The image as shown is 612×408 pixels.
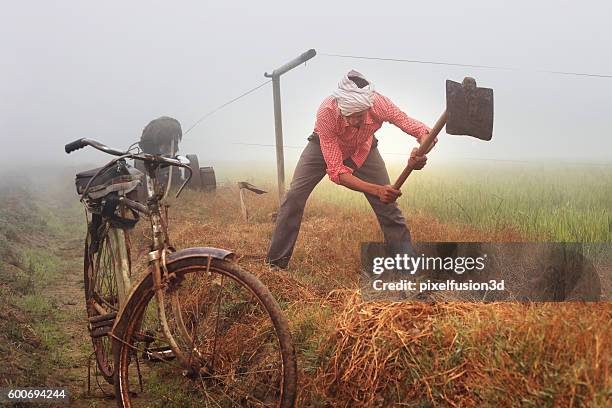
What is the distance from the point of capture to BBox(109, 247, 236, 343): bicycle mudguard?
2.57 m

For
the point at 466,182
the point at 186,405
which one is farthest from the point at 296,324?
the point at 466,182

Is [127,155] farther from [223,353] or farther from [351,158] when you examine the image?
[351,158]

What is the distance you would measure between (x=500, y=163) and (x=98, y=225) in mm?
2463

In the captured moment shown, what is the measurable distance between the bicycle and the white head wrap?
1.13 m

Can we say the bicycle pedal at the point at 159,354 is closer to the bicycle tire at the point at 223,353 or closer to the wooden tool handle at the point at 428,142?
the bicycle tire at the point at 223,353

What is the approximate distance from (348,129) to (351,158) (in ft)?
0.73

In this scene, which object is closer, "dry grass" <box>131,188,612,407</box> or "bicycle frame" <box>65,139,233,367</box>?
"dry grass" <box>131,188,612,407</box>

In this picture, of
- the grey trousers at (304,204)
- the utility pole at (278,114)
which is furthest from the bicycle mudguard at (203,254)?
the utility pole at (278,114)

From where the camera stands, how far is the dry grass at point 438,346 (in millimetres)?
2311

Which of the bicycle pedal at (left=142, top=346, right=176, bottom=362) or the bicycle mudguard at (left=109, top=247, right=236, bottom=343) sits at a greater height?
the bicycle mudguard at (left=109, top=247, right=236, bottom=343)

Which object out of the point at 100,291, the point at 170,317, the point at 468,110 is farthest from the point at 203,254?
the point at 170,317

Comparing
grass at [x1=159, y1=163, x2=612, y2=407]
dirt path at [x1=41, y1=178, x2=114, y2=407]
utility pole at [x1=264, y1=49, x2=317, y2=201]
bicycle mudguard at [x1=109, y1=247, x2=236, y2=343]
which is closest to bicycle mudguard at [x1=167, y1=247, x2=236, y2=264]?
bicycle mudguard at [x1=109, y1=247, x2=236, y2=343]

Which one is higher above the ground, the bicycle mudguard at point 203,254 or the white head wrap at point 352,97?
the white head wrap at point 352,97

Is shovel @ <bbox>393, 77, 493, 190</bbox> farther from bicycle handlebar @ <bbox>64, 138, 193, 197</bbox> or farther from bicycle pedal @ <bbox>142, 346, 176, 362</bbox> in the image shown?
bicycle pedal @ <bbox>142, 346, 176, 362</bbox>
